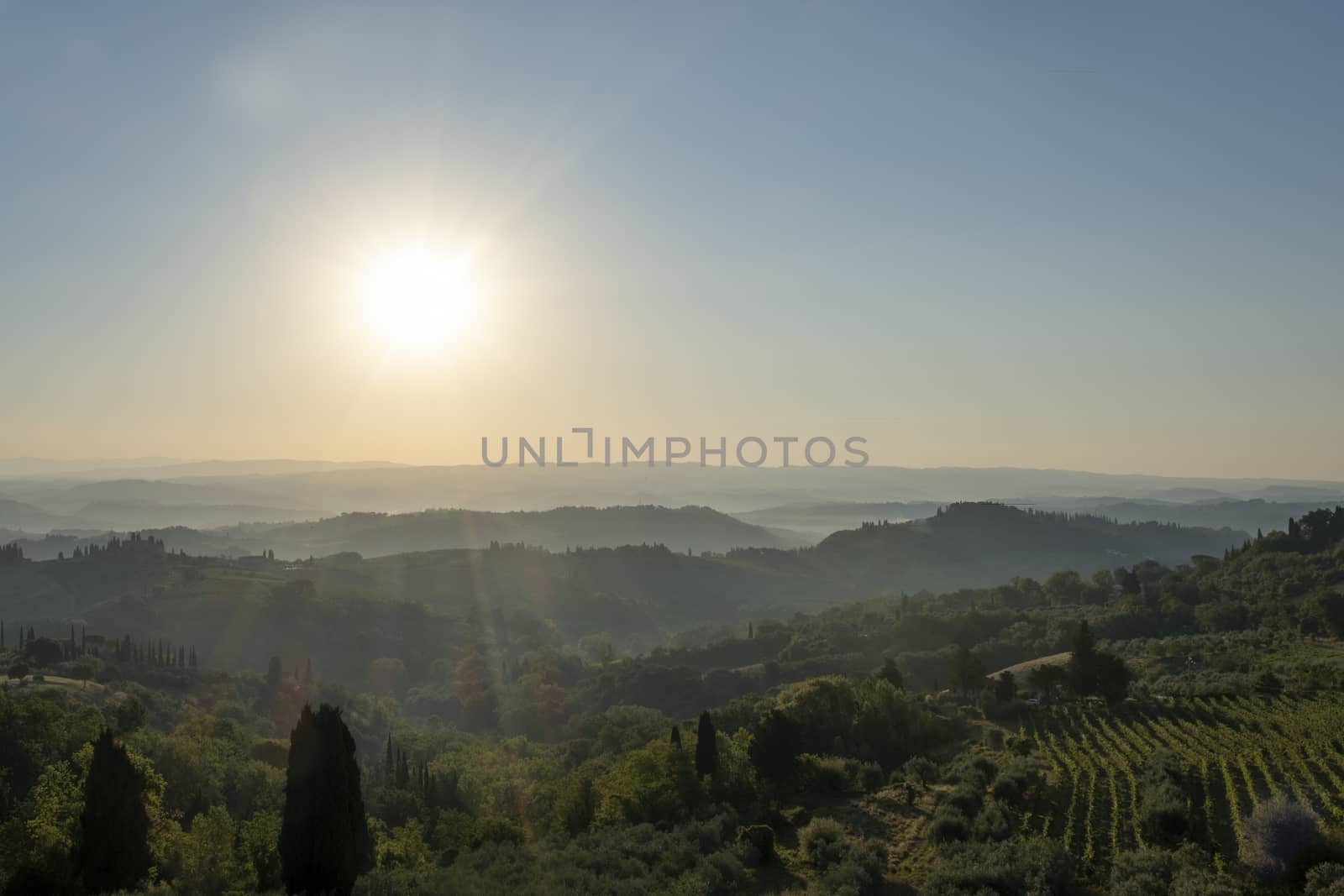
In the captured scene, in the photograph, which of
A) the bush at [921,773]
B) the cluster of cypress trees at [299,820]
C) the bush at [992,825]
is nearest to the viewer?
the bush at [992,825]

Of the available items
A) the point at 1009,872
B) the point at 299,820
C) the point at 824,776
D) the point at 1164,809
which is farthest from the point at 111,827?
the point at 1164,809

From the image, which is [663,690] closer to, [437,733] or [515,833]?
[437,733]

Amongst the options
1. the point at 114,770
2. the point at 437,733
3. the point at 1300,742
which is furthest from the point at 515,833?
the point at 437,733

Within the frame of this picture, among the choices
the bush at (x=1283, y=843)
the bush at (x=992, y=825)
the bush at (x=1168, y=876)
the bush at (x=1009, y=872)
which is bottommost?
the bush at (x=992, y=825)

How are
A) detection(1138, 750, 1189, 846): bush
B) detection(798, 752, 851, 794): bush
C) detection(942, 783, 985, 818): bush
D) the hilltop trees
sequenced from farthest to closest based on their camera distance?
the hilltop trees → detection(798, 752, 851, 794): bush → detection(942, 783, 985, 818): bush → detection(1138, 750, 1189, 846): bush

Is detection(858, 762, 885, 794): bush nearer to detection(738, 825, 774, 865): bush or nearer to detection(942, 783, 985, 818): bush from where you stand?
detection(942, 783, 985, 818): bush

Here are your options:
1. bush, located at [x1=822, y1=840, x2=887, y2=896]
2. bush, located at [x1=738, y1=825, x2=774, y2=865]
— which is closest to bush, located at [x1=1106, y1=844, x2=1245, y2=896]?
bush, located at [x1=822, y1=840, x2=887, y2=896]

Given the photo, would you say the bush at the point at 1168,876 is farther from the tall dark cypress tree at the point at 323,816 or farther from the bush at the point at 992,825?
the tall dark cypress tree at the point at 323,816

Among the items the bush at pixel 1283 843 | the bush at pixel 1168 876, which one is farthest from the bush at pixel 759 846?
the bush at pixel 1283 843
